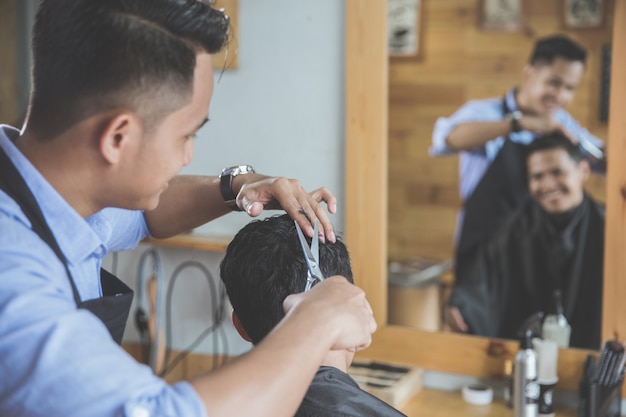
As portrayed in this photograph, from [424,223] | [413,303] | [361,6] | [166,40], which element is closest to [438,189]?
[424,223]

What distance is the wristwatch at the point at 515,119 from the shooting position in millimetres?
2953

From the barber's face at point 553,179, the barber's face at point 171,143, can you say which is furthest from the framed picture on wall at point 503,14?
the barber's face at point 171,143

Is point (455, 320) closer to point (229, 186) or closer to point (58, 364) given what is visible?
point (229, 186)

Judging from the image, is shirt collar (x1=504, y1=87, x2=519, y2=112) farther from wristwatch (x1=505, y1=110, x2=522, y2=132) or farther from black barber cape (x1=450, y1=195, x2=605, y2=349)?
black barber cape (x1=450, y1=195, x2=605, y2=349)

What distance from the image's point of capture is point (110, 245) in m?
1.66

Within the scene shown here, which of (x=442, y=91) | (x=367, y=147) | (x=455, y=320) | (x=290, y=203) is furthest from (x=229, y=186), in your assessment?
(x=442, y=91)

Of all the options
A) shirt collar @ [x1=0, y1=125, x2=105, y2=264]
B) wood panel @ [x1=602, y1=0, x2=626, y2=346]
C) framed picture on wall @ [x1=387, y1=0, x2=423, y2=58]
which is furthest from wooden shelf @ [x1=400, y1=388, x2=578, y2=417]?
shirt collar @ [x1=0, y1=125, x2=105, y2=264]

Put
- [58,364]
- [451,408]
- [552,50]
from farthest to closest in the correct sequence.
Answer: [552,50], [451,408], [58,364]

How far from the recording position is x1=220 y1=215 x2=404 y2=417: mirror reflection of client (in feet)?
5.02

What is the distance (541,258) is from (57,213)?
2.23 meters

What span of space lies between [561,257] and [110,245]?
1.86 metres

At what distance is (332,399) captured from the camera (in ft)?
5.04

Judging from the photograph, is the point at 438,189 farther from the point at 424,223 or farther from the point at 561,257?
the point at 561,257

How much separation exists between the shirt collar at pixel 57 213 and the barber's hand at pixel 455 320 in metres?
1.84
